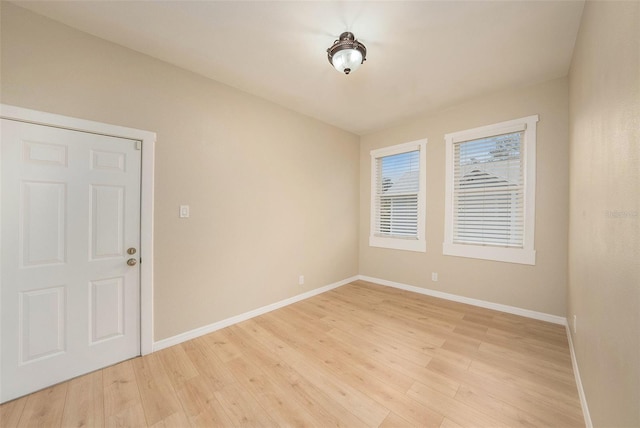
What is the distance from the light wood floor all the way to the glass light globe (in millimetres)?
2680

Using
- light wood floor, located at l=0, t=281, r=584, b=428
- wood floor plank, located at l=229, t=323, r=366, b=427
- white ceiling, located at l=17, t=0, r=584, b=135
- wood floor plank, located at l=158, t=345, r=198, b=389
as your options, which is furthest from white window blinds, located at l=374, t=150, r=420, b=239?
wood floor plank, located at l=158, t=345, r=198, b=389

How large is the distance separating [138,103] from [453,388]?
365 centimetres

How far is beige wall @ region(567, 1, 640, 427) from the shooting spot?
2.89 ft

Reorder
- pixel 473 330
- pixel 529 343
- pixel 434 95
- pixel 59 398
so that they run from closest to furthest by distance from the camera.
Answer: pixel 59 398 < pixel 529 343 < pixel 473 330 < pixel 434 95

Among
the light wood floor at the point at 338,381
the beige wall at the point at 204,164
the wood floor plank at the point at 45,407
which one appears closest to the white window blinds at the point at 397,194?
the beige wall at the point at 204,164

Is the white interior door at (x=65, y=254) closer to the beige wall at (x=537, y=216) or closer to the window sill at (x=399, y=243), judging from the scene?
the window sill at (x=399, y=243)

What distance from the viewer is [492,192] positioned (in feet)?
10.5

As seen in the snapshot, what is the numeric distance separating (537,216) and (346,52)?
9.61 ft

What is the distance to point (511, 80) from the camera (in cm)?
280

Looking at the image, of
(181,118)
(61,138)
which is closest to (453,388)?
(181,118)

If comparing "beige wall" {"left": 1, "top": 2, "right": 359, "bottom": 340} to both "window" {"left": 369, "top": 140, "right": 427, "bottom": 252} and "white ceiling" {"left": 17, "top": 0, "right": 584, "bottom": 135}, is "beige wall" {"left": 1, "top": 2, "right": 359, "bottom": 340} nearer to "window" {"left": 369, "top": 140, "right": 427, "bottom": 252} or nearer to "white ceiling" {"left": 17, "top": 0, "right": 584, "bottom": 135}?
"white ceiling" {"left": 17, "top": 0, "right": 584, "bottom": 135}

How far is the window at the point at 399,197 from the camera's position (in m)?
3.88

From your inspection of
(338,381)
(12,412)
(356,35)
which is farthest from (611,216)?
(12,412)

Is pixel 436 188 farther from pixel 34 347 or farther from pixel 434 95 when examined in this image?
pixel 34 347
